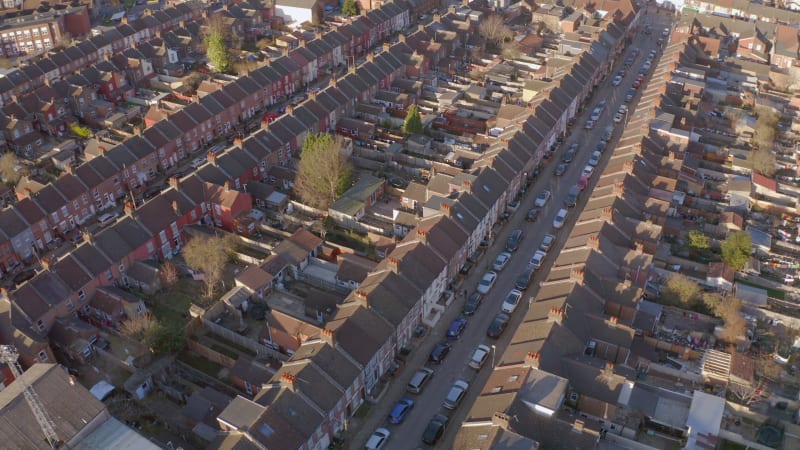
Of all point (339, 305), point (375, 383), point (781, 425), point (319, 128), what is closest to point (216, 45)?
point (319, 128)

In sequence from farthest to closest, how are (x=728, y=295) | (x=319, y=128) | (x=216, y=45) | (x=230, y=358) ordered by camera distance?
1. (x=216, y=45)
2. (x=319, y=128)
3. (x=728, y=295)
4. (x=230, y=358)

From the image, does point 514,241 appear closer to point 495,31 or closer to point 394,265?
point 394,265

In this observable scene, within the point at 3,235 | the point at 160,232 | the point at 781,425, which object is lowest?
the point at 3,235

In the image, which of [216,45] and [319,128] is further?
[216,45]

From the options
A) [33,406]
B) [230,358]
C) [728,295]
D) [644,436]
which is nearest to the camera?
[33,406]

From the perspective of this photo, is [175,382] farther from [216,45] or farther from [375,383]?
[216,45]

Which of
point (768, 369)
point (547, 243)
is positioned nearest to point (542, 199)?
point (547, 243)

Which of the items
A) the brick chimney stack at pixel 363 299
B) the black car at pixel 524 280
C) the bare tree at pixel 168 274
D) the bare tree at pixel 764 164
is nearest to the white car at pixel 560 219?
the black car at pixel 524 280
